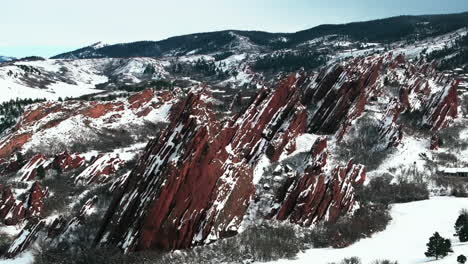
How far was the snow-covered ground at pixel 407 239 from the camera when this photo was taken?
2299 inches

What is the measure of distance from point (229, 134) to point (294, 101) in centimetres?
3619

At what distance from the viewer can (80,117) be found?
16788cm

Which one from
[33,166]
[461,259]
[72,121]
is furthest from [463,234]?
[72,121]

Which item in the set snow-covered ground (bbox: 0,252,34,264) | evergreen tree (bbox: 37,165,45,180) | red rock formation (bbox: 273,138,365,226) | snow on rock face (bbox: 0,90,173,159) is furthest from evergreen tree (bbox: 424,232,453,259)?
snow on rock face (bbox: 0,90,173,159)

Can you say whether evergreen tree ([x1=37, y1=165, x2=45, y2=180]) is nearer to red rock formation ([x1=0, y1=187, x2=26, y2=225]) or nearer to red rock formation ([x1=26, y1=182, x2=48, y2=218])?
red rock formation ([x1=26, y1=182, x2=48, y2=218])

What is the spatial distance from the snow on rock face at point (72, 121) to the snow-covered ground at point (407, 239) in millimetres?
107395

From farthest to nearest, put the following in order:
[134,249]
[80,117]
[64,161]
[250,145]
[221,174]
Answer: [80,117] → [64,161] → [250,145] → [221,174] → [134,249]

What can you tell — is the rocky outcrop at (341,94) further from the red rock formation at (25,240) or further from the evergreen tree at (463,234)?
the red rock formation at (25,240)

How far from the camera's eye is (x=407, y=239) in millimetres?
65562

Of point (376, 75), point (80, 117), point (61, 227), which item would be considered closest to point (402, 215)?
point (61, 227)

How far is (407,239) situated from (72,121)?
410ft

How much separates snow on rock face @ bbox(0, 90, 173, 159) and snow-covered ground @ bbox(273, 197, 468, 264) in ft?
352

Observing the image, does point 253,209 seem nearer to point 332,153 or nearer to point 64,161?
point 332,153

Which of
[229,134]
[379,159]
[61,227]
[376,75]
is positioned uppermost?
[376,75]
